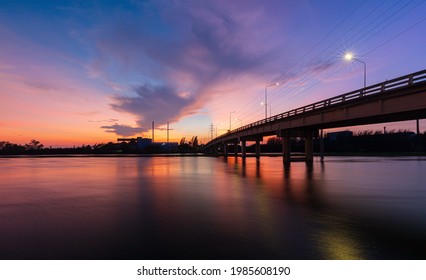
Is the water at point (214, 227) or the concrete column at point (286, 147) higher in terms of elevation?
the concrete column at point (286, 147)

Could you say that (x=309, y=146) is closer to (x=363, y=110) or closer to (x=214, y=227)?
(x=363, y=110)

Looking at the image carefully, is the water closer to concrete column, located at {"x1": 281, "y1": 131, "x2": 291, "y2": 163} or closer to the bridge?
the bridge

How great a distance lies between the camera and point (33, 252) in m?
8.45

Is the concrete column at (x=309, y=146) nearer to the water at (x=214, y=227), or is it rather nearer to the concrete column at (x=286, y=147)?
the concrete column at (x=286, y=147)

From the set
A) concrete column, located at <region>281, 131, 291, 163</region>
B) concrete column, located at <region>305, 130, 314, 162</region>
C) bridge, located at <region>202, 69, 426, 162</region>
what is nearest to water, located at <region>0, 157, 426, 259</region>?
bridge, located at <region>202, 69, 426, 162</region>

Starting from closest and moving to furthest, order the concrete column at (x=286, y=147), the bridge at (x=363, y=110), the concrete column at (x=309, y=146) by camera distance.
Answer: the bridge at (x=363, y=110)
the concrete column at (x=309, y=146)
the concrete column at (x=286, y=147)

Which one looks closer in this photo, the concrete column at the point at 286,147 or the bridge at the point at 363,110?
the bridge at the point at 363,110

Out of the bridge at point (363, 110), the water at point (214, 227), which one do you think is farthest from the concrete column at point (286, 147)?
the water at point (214, 227)

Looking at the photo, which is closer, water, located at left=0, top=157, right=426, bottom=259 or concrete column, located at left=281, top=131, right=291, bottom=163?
water, located at left=0, top=157, right=426, bottom=259

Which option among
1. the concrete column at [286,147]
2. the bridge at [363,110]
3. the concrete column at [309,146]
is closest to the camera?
the bridge at [363,110]

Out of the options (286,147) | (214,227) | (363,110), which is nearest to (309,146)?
(286,147)

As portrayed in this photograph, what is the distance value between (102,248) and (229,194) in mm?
11546

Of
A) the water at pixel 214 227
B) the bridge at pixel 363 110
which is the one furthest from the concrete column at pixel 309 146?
the water at pixel 214 227

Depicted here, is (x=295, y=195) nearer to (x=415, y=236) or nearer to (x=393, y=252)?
(x=415, y=236)
